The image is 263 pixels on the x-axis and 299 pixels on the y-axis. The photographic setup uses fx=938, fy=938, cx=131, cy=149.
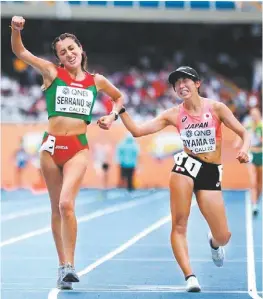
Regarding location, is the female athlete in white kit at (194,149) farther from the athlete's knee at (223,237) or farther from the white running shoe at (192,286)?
the white running shoe at (192,286)

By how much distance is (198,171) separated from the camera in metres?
9.39

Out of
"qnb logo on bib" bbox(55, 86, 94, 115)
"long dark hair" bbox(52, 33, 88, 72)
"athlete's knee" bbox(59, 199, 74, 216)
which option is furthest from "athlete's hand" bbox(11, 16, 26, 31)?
"athlete's knee" bbox(59, 199, 74, 216)

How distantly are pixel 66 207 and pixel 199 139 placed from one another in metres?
1.51

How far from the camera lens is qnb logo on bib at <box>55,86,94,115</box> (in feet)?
30.3

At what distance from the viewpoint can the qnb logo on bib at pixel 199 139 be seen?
937 centimetres

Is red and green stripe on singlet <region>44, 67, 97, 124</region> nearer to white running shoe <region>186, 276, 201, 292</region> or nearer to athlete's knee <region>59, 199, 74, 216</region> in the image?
athlete's knee <region>59, 199, 74, 216</region>

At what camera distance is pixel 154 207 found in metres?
22.8

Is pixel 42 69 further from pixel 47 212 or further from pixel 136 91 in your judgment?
pixel 136 91

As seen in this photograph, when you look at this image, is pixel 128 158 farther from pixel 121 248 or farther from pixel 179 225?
pixel 179 225

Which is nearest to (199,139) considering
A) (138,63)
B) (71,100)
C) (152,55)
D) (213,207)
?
(213,207)

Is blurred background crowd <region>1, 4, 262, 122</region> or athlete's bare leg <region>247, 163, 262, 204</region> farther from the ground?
blurred background crowd <region>1, 4, 262, 122</region>

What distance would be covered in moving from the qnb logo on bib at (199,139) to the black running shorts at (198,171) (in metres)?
0.11

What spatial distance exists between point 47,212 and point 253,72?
20.1 metres

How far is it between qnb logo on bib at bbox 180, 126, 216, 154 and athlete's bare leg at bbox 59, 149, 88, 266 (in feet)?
3.62
